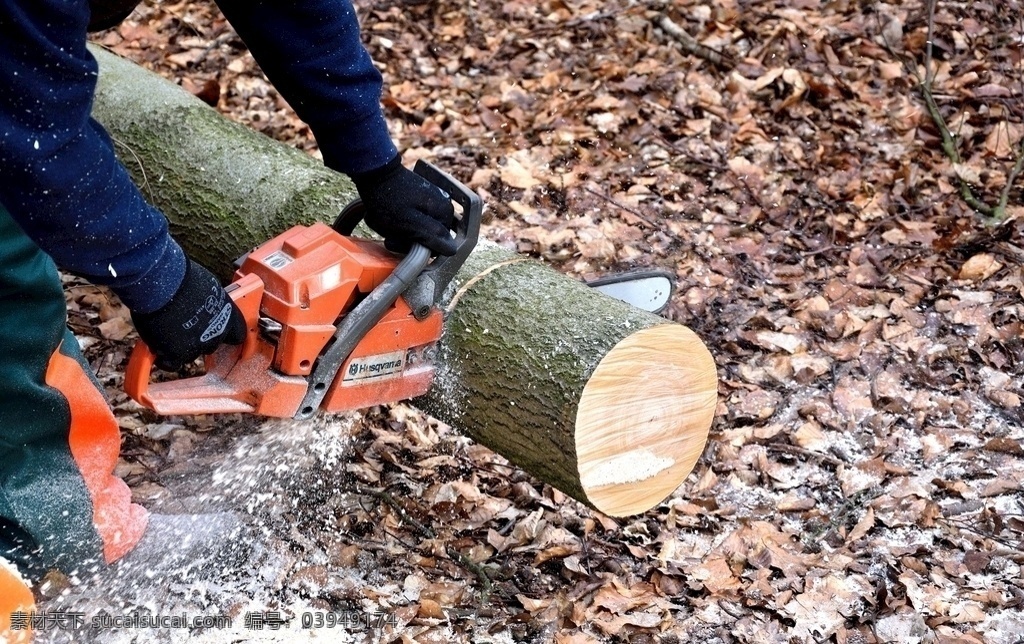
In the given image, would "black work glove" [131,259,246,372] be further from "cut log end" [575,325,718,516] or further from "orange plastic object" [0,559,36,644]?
"cut log end" [575,325,718,516]

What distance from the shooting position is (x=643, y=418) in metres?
2.92

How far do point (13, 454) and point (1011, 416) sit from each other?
11.3ft

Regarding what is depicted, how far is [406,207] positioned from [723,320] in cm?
192

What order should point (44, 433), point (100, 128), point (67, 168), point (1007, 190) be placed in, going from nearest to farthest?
1. point (67, 168)
2. point (100, 128)
3. point (44, 433)
4. point (1007, 190)

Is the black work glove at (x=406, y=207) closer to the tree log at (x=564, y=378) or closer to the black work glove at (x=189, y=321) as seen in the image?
the tree log at (x=564, y=378)

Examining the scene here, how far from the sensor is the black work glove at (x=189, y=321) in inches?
96.6

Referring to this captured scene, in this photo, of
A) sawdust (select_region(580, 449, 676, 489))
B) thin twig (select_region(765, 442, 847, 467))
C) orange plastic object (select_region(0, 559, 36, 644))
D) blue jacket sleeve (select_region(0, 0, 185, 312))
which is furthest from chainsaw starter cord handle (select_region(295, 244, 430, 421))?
thin twig (select_region(765, 442, 847, 467))

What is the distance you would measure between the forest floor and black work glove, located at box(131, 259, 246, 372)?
2.54 ft

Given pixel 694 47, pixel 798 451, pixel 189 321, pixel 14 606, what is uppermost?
pixel 189 321

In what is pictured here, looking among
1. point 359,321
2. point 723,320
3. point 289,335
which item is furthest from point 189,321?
→ point 723,320

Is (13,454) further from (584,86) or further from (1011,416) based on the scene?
(584,86)

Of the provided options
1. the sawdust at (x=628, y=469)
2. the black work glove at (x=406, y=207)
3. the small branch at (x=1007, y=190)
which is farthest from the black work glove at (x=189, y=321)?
the small branch at (x=1007, y=190)

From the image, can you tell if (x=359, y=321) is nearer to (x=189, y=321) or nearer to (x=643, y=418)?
Answer: (x=189, y=321)

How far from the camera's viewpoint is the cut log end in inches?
110
